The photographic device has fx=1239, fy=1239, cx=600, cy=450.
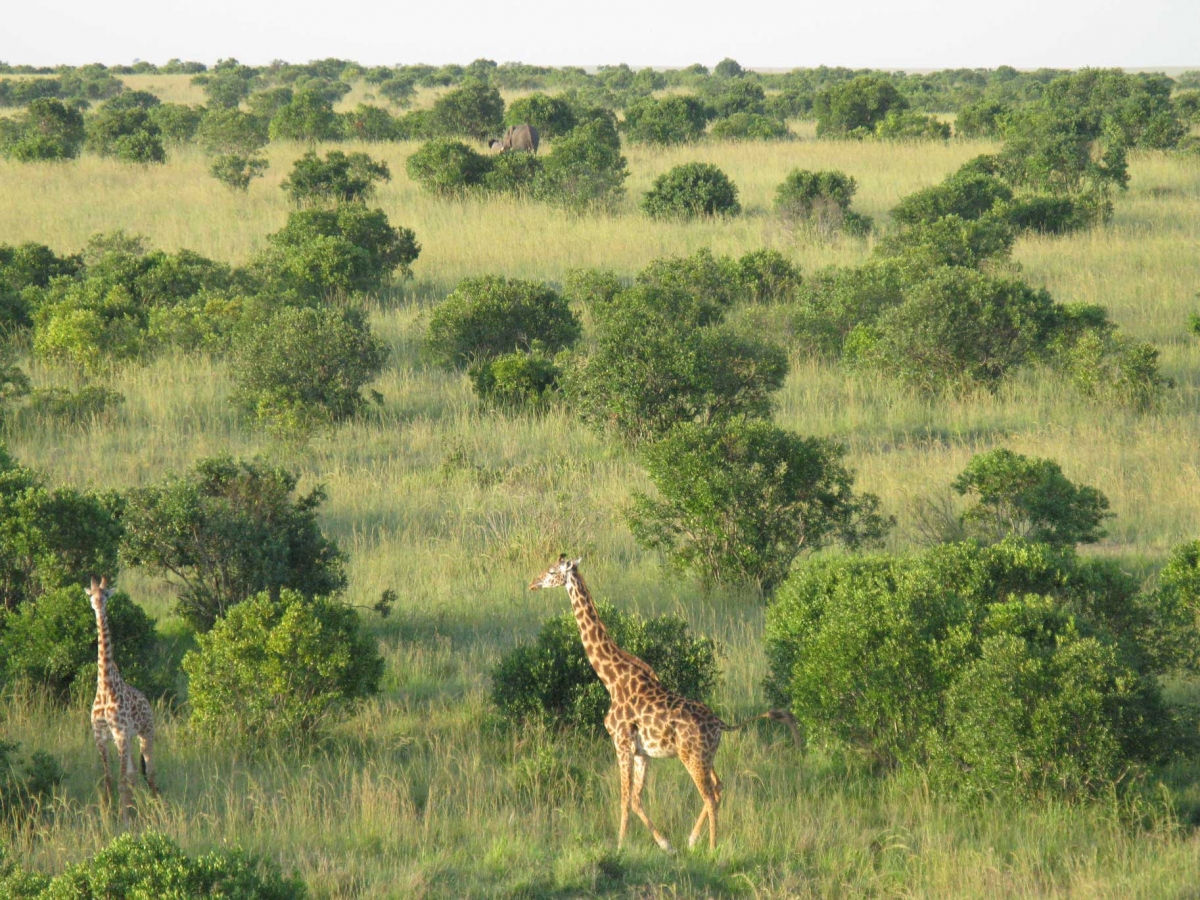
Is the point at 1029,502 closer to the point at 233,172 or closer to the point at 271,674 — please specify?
the point at 271,674

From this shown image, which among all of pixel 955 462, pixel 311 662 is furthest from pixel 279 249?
pixel 311 662

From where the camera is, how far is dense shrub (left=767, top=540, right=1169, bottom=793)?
5.02 m

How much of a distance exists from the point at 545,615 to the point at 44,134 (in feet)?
85.6

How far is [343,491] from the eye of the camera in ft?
32.9

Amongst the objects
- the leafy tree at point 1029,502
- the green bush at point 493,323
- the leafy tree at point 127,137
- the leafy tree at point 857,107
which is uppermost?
the leafy tree at point 857,107

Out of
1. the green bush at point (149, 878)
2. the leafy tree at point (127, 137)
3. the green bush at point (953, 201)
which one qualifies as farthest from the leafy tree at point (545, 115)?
the green bush at point (149, 878)

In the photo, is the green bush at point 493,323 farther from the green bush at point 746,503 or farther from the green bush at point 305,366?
the green bush at point 746,503

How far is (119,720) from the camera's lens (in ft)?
16.7

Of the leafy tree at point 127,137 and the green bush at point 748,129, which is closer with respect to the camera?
the leafy tree at point 127,137

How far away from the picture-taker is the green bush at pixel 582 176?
2158 cm

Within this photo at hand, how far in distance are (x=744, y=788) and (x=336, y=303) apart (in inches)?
467

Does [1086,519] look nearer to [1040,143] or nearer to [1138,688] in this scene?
[1138,688]

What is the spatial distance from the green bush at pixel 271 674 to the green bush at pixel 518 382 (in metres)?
6.29

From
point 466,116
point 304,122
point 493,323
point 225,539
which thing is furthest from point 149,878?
point 466,116
